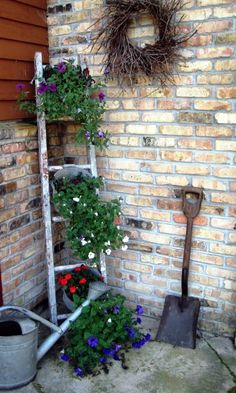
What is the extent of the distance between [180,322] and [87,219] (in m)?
0.89

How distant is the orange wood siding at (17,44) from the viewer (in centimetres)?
248

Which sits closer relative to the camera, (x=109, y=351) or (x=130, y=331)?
(x=109, y=351)

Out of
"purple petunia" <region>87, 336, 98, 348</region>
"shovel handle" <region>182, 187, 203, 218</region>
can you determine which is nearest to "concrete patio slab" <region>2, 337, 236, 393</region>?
"purple petunia" <region>87, 336, 98, 348</region>

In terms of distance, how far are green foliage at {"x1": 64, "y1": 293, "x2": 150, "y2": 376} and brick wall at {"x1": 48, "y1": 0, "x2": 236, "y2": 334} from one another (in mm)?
408

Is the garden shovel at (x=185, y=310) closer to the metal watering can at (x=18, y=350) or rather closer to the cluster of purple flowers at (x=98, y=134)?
the cluster of purple flowers at (x=98, y=134)

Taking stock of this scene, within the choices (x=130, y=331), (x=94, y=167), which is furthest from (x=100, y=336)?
(x=94, y=167)

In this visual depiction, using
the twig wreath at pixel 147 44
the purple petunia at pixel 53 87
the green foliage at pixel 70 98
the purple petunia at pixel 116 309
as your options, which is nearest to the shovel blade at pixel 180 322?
the purple petunia at pixel 116 309

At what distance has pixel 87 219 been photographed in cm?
258

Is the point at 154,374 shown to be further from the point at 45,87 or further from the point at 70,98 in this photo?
the point at 45,87

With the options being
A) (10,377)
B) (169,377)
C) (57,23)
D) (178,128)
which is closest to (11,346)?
(10,377)

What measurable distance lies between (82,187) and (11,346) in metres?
0.99

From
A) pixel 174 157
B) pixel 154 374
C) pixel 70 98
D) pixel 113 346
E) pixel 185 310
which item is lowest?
pixel 154 374

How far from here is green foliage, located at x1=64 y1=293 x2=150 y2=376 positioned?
7.84 feet

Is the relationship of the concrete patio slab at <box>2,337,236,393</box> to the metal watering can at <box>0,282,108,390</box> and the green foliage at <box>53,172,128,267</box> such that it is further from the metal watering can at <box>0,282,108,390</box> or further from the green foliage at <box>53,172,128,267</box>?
the green foliage at <box>53,172,128,267</box>
